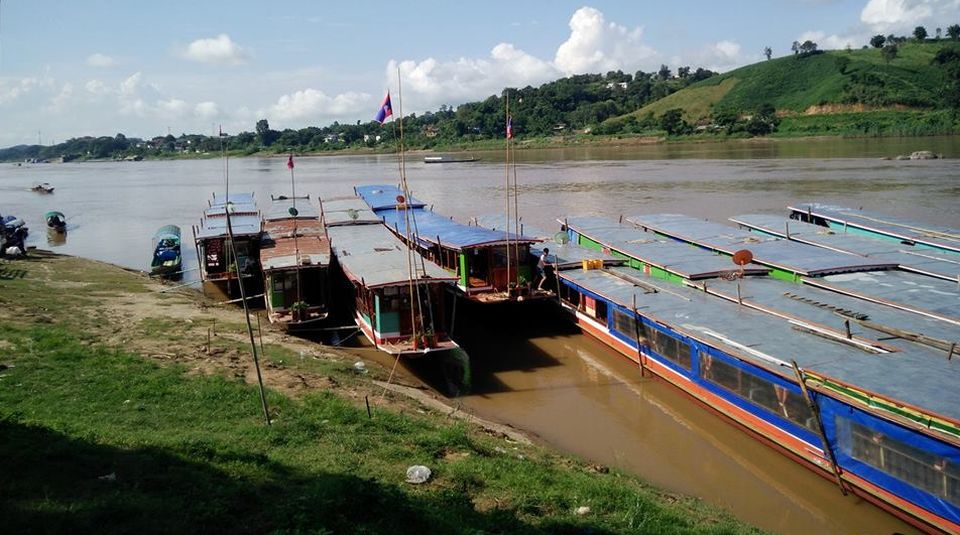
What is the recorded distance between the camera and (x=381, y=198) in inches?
1344

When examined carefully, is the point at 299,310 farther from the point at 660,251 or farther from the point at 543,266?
the point at 660,251

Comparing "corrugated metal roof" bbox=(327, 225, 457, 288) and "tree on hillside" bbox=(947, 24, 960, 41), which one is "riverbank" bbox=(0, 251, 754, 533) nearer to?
"corrugated metal roof" bbox=(327, 225, 457, 288)

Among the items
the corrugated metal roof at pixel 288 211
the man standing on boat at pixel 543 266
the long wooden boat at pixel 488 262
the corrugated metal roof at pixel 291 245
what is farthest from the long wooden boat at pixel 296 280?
the man standing on boat at pixel 543 266

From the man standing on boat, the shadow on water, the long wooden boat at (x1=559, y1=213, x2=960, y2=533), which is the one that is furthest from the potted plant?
the shadow on water

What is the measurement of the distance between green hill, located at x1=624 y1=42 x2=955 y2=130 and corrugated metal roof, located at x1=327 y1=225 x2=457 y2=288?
9665 centimetres

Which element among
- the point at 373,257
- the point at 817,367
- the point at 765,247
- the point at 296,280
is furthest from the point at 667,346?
the point at 296,280

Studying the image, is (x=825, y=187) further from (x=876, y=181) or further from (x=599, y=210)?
(x=599, y=210)

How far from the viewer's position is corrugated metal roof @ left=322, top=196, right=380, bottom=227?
25939 mm

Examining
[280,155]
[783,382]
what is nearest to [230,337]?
[783,382]

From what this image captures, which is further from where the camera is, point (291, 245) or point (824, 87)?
point (824, 87)

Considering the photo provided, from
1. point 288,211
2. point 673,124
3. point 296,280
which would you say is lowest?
point 296,280

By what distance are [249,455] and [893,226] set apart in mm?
22120

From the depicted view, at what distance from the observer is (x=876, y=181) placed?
151 ft

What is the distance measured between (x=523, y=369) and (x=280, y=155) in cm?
14622
